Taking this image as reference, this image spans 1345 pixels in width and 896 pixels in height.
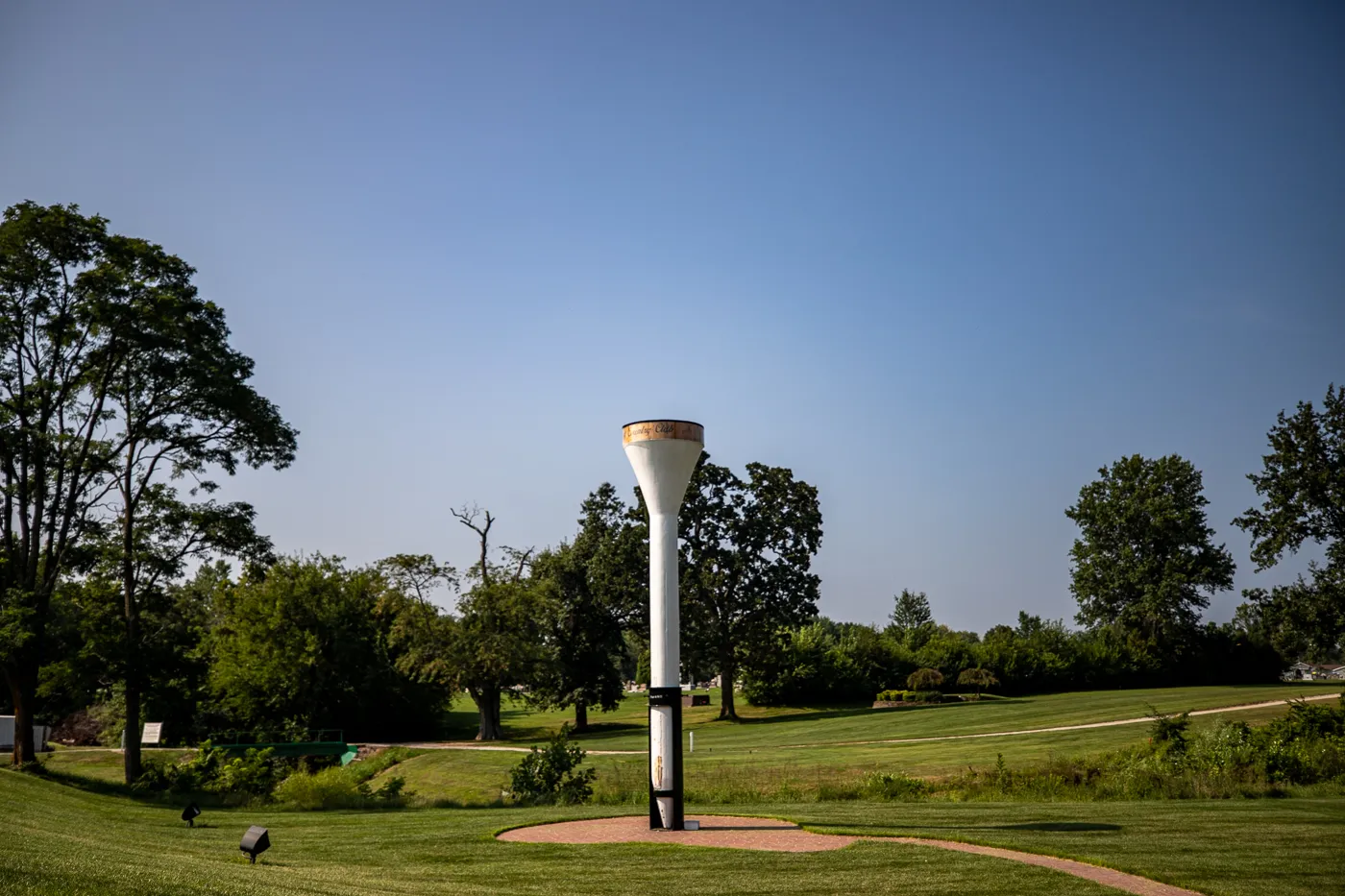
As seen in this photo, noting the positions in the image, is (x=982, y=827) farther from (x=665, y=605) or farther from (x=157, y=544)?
(x=157, y=544)

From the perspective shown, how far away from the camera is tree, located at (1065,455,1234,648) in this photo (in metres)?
63.3

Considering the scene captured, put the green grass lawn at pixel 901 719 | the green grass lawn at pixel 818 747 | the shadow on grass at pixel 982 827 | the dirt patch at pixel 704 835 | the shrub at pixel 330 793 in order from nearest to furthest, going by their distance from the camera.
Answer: the dirt patch at pixel 704 835, the shadow on grass at pixel 982 827, the shrub at pixel 330 793, the green grass lawn at pixel 818 747, the green grass lawn at pixel 901 719

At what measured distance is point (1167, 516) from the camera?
64.8 m

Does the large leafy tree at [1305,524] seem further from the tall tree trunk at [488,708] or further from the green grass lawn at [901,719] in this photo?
the tall tree trunk at [488,708]

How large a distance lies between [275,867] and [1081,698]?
43.8 metres

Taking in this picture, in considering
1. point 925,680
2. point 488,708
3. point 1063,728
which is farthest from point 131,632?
point 925,680

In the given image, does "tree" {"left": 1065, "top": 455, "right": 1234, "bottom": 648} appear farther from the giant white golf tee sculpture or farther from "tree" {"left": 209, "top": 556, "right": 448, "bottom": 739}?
the giant white golf tee sculpture

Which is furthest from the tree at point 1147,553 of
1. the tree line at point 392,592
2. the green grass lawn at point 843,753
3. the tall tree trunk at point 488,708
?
the tall tree trunk at point 488,708

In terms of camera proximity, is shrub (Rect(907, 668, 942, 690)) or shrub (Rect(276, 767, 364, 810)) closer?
shrub (Rect(276, 767, 364, 810))

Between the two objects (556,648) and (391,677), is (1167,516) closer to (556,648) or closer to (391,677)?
(556,648)

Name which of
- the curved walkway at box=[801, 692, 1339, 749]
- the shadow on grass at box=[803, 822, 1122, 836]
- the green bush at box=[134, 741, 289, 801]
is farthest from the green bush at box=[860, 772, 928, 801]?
the green bush at box=[134, 741, 289, 801]

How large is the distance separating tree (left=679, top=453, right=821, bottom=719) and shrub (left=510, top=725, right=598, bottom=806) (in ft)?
90.8

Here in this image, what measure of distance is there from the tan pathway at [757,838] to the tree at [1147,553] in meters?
53.6

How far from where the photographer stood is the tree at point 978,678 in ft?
182
